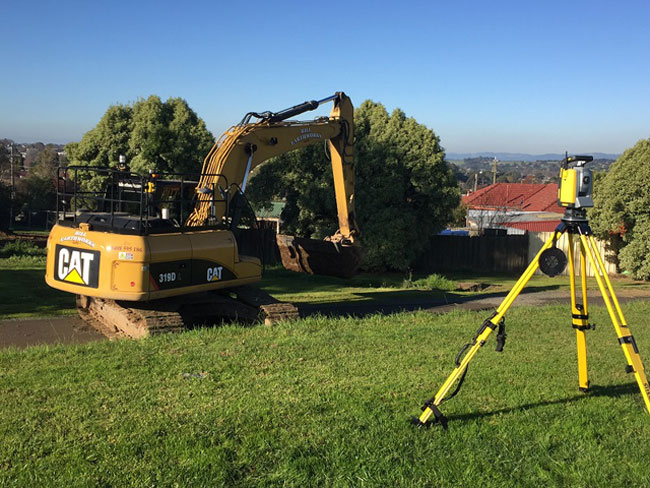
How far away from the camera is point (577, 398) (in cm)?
682

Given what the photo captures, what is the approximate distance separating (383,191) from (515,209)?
32.7 meters

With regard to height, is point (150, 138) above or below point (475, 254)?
above

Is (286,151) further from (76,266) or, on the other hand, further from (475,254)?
(475,254)

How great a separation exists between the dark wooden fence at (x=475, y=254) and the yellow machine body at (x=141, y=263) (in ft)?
Result: 69.1

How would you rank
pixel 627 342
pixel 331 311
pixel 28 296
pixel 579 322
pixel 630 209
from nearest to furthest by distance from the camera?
pixel 627 342 → pixel 579 322 → pixel 331 311 → pixel 28 296 → pixel 630 209

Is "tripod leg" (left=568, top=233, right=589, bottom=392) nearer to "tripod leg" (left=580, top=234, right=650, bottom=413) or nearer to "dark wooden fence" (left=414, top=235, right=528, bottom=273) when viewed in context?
"tripod leg" (left=580, top=234, right=650, bottom=413)

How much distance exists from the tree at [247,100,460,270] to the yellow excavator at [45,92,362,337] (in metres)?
13.4

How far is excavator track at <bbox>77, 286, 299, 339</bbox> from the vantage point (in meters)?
10.2

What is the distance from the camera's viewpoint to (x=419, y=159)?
28750mm

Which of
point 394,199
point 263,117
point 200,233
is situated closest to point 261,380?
point 200,233

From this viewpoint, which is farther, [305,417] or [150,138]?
[150,138]

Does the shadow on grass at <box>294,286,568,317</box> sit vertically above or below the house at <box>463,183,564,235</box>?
below

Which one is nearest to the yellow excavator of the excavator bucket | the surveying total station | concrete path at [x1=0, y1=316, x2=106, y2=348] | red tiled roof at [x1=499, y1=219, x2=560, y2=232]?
concrete path at [x1=0, y1=316, x2=106, y2=348]

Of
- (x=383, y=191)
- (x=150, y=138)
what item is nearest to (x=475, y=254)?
(x=383, y=191)
